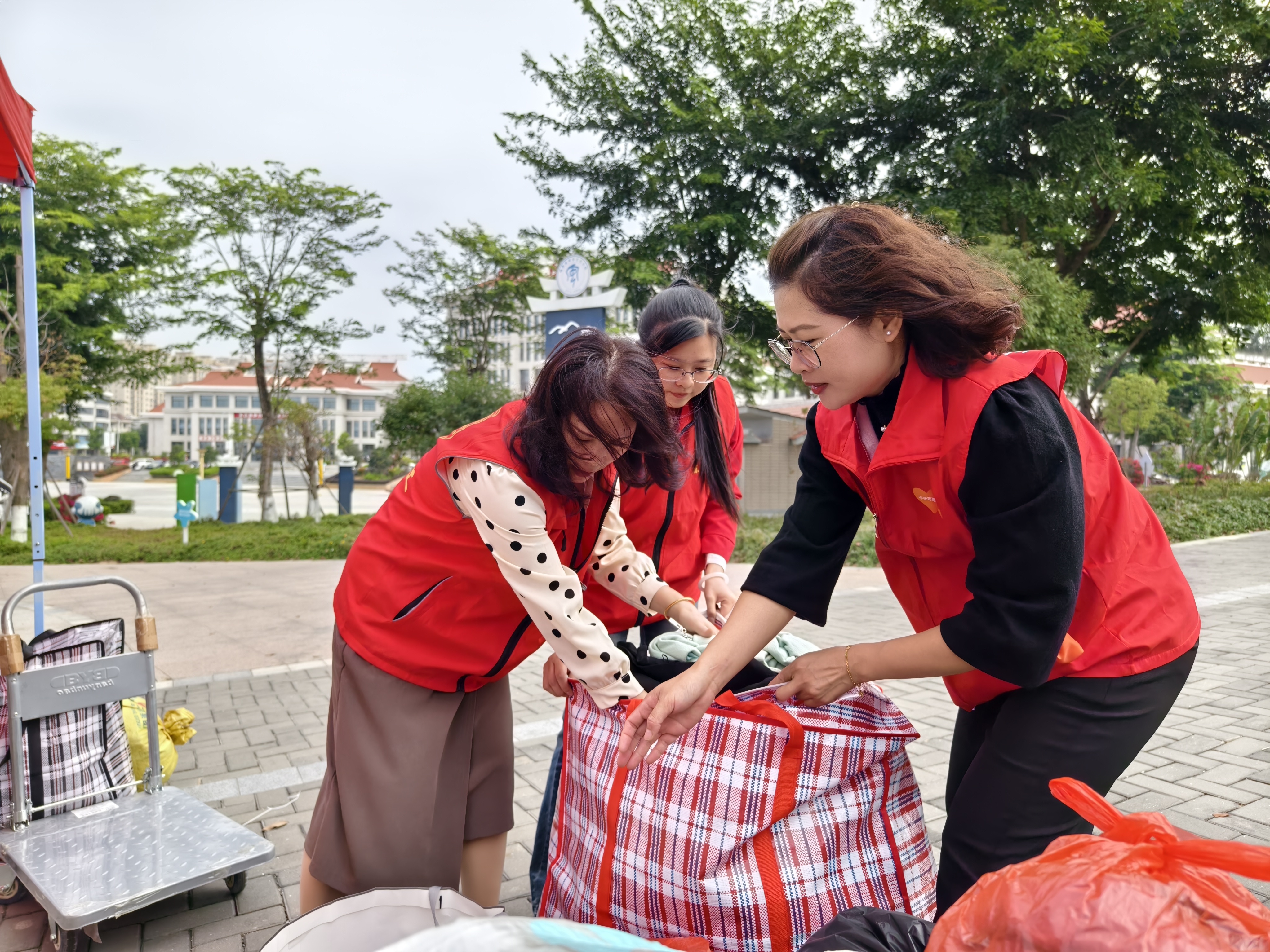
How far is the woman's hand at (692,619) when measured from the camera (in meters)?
2.13

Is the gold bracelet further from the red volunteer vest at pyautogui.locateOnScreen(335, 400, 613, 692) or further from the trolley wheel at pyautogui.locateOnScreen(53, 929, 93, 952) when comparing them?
the trolley wheel at pyautogui.locateOnScreen(53, 929, 93, 952)

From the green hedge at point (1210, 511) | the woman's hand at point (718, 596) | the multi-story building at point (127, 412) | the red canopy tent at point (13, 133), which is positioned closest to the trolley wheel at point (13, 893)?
the woman's hand at point (718, 596)

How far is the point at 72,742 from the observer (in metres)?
2.72

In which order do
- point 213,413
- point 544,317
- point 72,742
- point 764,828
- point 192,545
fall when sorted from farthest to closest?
point 213,413 → point 544,317 → point 192,545 → point 72,742 → point 764,828

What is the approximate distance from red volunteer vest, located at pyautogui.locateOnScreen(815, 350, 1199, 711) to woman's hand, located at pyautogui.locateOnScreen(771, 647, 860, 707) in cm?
19

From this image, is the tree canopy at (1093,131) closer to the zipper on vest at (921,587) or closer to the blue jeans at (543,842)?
the blue jeans at (543,842)

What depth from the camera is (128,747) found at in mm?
2994

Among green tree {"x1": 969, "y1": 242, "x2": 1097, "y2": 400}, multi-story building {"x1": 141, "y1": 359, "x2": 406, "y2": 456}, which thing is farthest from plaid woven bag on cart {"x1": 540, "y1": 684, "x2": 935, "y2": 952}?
multi-story building {"x1": 141, "y1": 359, "x2": 406, "y2": 456}

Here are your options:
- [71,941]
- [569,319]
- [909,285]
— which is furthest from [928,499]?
[569,319]

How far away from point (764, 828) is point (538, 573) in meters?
0.58

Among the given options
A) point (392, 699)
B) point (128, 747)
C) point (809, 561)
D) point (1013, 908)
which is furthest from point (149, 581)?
point (1013, 908)

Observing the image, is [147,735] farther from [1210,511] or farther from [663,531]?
[1210,511]

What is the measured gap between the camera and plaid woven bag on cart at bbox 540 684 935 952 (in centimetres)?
150

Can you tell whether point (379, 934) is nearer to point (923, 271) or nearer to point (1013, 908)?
point (1013, 908)
